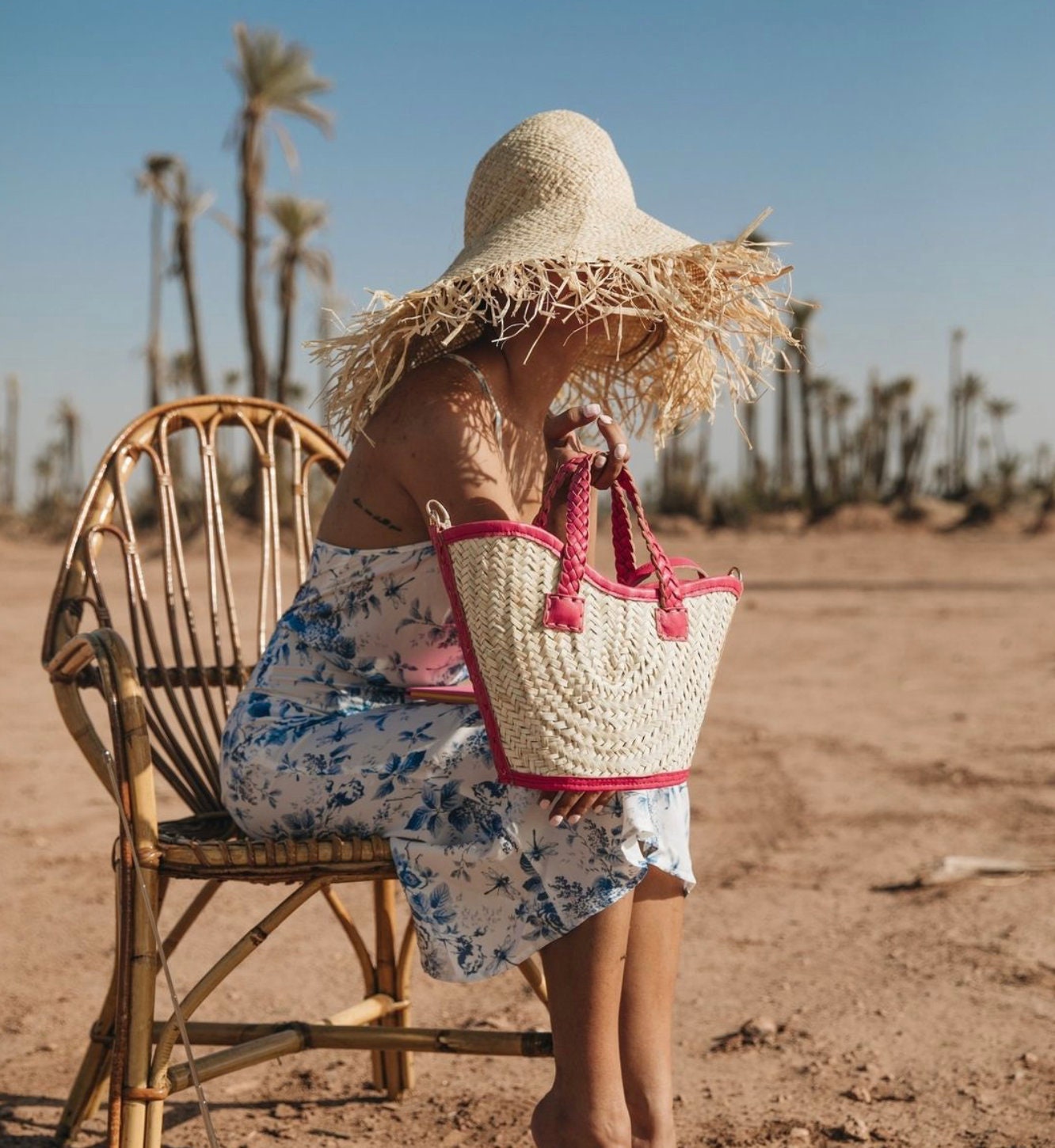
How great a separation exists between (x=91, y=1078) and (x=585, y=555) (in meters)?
1.30

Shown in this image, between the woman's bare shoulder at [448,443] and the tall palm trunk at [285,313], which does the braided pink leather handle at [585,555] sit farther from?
the tall palm trunk at [285,313]

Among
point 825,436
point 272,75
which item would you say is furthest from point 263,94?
point 825,436

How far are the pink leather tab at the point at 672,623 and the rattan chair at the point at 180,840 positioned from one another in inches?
19.0

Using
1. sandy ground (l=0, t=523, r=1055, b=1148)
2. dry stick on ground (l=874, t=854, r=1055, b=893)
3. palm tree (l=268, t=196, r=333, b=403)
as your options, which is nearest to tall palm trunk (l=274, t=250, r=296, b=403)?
palm tree (l=268, t=196, r=333, b=403)

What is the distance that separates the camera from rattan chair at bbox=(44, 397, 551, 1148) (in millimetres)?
1833

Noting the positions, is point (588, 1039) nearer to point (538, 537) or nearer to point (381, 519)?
point (538, 537)

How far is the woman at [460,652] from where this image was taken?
1725mm

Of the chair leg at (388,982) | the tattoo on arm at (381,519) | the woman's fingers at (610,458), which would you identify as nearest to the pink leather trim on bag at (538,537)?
the woman's fingers at (610,458)

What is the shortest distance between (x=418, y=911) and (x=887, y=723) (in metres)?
4.45

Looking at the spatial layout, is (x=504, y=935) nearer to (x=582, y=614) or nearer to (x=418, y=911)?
(x=418, y=911)

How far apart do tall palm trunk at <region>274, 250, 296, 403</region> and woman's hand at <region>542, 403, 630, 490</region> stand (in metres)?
19.7

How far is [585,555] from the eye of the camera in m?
1.69

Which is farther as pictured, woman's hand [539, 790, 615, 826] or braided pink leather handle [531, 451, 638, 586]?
braided pink leather handle [531, 451, 638, 586]

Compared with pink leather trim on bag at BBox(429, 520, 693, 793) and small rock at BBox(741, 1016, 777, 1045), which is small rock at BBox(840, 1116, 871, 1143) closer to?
small rock at BBox(741, 1016, 777, 1045)
